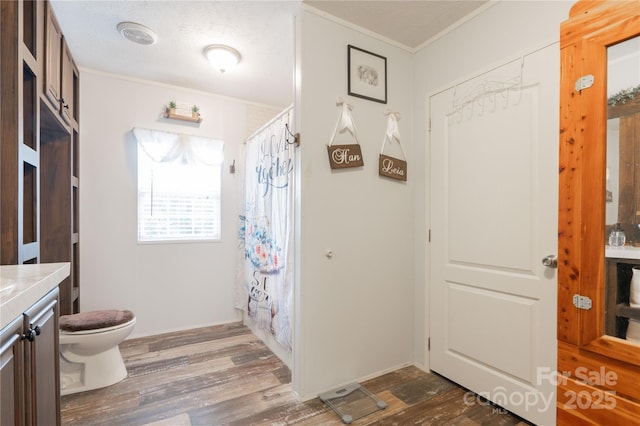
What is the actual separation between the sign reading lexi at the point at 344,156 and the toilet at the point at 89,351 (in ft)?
6.20

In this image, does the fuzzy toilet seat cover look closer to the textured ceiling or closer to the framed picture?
the framed picture

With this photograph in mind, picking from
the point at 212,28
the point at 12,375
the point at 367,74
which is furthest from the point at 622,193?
the point at 212,28

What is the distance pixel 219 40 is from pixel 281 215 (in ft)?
4.66

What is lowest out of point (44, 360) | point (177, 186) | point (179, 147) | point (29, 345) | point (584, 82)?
point (44, 360)

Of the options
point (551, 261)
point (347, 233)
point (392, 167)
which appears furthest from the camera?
point (392, 167)

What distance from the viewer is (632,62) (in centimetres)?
108

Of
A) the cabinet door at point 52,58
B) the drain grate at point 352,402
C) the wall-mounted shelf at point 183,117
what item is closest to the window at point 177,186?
the wall-mounted shelf at point 183,117

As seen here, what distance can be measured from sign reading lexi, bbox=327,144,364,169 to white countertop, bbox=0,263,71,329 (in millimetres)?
1511

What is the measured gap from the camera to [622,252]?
3.60 ft

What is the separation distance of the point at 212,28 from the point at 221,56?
0.28 meters

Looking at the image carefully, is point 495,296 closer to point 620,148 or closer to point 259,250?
point 620,148

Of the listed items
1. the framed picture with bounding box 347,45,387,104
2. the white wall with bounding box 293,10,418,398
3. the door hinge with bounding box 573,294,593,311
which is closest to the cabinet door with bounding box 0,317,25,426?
the white wall with bounding box 293,10,418,398

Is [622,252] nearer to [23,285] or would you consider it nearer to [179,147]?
[23,285]

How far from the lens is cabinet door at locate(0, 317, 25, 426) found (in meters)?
0.75
